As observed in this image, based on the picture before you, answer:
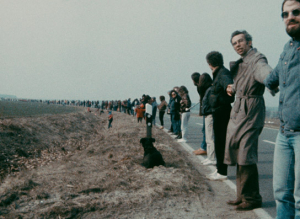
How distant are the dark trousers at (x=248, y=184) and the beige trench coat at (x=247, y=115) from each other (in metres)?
0.15

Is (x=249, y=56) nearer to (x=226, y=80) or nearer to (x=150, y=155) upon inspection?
(x=226, y=80)

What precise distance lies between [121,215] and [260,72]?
8.12 ft

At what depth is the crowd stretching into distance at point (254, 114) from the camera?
2215 millimetres

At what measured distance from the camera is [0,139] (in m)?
11.9

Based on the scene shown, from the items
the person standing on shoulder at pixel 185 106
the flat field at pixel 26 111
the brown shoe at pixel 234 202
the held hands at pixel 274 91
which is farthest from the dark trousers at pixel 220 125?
the flat field at pixel 26 111

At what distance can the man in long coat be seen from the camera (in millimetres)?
3330

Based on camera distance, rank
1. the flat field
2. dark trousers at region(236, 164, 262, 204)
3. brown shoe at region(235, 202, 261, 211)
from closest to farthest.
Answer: dark trousers at region(236, 164, 262, 204) → brown shoe at region(235, 202, 261, 211) → the flat field

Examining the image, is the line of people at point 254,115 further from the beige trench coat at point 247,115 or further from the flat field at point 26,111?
the flat field at point 26,111

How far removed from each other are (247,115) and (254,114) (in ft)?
→ 0.30

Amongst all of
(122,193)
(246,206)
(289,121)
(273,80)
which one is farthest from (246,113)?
(122,193)

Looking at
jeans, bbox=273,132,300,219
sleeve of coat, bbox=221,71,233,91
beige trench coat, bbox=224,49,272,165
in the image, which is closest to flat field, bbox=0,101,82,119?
sleeve of coat, bbox=221,71,233,91

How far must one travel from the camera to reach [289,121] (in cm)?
223

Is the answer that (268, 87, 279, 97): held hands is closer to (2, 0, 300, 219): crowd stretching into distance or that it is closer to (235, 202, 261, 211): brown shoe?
(2, 0, 300, 219): crowd stretching into distance

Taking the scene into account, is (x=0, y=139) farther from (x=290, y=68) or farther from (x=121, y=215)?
(x=290, y=68)
